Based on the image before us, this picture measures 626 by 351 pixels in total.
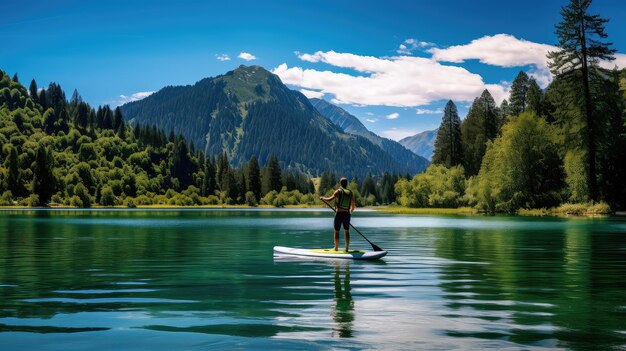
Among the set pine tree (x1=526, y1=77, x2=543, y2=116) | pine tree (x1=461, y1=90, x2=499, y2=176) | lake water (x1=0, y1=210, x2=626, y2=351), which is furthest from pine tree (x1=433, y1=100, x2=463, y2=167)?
lake water (x1=0, y1=210, x2=626, y2=351)

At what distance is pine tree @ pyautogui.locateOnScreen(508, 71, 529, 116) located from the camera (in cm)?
14125

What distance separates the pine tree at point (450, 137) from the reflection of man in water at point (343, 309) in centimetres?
14291

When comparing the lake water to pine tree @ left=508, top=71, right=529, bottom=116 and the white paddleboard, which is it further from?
pine tree @ left=508, top=71, right=529, bottom=116

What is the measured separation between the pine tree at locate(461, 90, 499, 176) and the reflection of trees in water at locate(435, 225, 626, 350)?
117 metres

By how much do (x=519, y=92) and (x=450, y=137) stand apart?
80.3 feet

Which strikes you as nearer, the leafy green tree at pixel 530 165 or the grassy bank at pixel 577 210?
the grassy bank at pixel 577 210

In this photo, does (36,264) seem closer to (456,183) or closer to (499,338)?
(499,338)

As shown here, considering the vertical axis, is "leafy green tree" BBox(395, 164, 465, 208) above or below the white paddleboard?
above

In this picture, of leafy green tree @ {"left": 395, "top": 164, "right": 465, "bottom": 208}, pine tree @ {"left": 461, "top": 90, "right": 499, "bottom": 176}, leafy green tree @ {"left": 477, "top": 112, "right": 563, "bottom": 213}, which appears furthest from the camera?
pine tree @ {"left": 461, "top": 90, "right": 499, "bottom": 176}

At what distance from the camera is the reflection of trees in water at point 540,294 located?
1172 cm

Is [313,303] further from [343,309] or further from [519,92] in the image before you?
[519,92]

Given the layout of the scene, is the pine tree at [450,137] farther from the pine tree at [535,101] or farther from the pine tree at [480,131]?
the pine tree at [535,101]

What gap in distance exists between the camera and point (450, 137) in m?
161

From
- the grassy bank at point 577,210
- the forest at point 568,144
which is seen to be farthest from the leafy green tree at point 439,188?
the grassy bank at point 577,210
